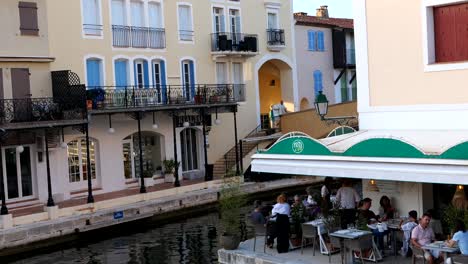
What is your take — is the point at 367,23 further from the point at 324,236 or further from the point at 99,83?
the point at 99,83

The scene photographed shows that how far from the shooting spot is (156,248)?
830 inches

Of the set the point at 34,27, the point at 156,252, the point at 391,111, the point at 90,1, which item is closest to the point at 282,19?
the point at 90,1

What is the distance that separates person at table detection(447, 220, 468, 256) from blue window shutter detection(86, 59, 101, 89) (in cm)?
2005

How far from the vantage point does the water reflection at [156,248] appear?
19.6 metres

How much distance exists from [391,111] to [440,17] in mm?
2298

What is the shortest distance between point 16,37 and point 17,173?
5.14m

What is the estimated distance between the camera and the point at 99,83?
30438mm

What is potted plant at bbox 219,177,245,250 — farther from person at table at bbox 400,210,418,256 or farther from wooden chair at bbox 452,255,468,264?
wooden chair at bbox 452,255,468,264

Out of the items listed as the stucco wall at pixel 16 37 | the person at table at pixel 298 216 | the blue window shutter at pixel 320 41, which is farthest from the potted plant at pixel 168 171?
the person at table at pixel 298 216

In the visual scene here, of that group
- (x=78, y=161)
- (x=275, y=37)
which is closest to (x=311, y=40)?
(x=275, y=37)

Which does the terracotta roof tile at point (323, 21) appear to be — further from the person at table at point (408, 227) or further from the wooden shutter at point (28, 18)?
the person at table at point (408, 227)

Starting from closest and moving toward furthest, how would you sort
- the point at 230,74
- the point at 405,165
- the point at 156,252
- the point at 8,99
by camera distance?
the point at 405,165, the point at 156,252, the point at 8,99, the point at 230,74

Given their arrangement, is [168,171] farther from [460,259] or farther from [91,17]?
[460,259]

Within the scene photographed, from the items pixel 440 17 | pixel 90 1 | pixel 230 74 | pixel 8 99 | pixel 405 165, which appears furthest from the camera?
pixel 230 74
